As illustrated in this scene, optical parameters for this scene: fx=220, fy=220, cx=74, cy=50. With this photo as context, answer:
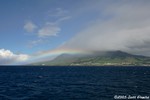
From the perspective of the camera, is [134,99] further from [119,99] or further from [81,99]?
[81,99]

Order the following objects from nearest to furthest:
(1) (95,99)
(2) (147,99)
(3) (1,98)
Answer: (2) (147,99)
(1) (95,99)
(3) (1,98)

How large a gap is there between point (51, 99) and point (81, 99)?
9956 millimetres

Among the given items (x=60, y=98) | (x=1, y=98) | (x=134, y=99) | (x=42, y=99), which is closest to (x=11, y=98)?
(x=1, y=98)

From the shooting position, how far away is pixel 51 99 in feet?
239

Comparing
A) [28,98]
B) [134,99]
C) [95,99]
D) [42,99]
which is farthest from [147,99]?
[28,98]

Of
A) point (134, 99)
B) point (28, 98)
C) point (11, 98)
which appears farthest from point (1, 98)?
point (134, 99)

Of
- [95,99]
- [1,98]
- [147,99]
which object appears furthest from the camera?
[1,98]

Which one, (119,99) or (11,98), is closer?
(119,99)

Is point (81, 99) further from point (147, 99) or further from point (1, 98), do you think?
point (1, 98)

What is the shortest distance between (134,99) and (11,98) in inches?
1626

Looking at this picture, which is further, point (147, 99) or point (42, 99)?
point (42, 99)

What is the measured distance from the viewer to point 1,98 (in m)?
75.9

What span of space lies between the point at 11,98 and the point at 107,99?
1301 inches

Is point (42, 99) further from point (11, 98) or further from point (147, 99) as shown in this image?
point (147, 99)
